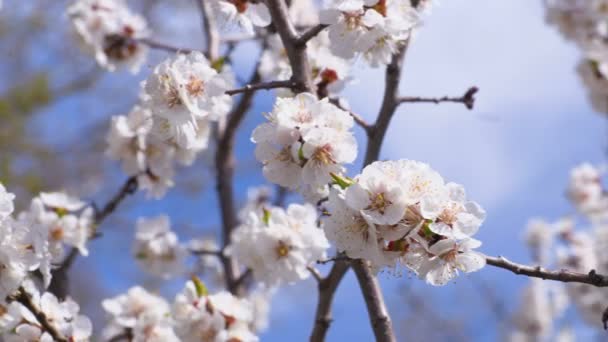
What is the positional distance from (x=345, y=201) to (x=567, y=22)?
2730mm

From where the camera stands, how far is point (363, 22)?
1.25 metres

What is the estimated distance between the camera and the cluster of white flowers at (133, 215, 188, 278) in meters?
2.54

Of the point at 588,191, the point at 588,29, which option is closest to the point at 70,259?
the point at 588,29

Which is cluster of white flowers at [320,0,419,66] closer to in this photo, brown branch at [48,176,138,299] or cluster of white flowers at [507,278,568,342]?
brown branch at [48,176,138,299]

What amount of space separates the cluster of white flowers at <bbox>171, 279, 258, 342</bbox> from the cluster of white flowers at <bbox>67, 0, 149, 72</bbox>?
3.70ft

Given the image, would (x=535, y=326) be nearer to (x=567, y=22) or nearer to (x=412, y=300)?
(x=412, y=300)

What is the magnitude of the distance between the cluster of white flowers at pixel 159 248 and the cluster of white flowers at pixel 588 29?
6.34 feet

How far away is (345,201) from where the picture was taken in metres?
0.95

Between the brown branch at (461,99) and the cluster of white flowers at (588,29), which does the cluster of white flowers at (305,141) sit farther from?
the cluster of white flowers at (588,29)

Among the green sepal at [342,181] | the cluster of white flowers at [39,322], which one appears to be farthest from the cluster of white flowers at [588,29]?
the cluster of white flowers at [39,322]

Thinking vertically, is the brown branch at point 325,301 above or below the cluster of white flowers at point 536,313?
above

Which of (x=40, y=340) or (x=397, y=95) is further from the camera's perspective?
(x=397, y=95)

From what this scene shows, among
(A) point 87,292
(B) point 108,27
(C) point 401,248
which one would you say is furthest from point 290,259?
(A) point 87,292

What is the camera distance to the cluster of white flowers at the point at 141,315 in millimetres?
1680
